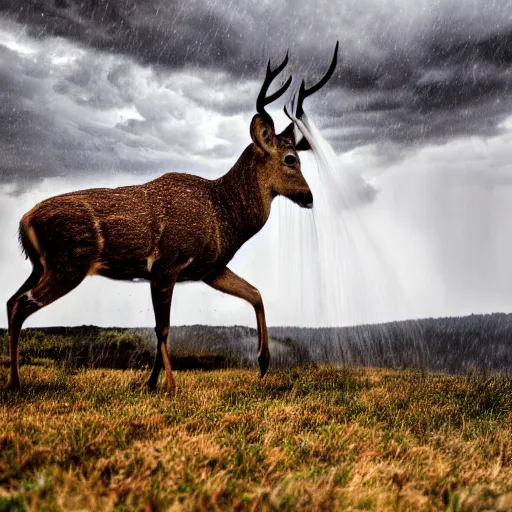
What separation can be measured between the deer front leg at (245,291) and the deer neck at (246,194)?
635mm

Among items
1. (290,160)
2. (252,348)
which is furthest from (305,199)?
(252,348)

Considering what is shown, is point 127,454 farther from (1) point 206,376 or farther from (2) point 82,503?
(1) point 206,376

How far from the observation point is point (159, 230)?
24.6ft

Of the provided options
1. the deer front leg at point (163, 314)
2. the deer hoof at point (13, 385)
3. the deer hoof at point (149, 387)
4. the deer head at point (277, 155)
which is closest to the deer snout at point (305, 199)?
the deer head at point (277, 155)

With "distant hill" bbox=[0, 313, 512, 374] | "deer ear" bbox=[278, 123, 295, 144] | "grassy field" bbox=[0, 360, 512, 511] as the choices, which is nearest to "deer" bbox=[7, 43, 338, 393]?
"deer ear" bbox=[278, 123, 295, 144]

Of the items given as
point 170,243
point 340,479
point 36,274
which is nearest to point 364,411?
point 340,479

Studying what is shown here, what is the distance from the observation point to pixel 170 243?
295 inches

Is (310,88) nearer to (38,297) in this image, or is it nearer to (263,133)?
(263,133)

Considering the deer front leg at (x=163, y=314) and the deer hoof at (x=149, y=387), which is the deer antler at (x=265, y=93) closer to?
the deer front leg at (x=163, y=314)

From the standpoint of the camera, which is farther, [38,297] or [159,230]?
[159,230]

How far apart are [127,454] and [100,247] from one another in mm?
3752

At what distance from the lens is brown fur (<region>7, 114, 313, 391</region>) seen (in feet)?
23.7

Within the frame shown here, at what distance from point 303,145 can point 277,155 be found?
0.76 metres

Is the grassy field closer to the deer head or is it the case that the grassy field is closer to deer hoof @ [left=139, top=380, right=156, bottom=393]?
deer hoof @ [left=139, top=380, right=156, bottom=393]
